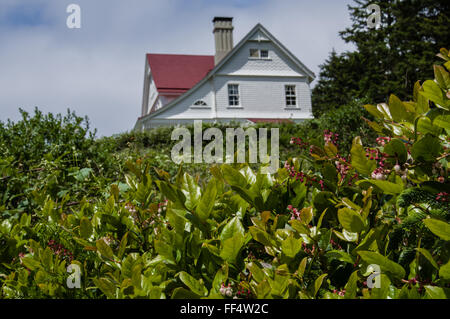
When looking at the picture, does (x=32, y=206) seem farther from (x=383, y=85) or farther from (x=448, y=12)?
(x=448, y=12)

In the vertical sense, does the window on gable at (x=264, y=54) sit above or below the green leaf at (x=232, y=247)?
above

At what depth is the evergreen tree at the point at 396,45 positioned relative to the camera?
26922mm

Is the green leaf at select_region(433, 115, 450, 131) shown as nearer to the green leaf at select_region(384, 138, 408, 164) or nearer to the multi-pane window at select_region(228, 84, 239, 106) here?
the green leaf at select_region(384, 138, 408, 164)

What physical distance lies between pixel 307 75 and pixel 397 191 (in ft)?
85.6

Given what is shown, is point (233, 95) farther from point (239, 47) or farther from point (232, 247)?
point (232, 247)

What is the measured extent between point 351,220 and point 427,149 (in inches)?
11.7

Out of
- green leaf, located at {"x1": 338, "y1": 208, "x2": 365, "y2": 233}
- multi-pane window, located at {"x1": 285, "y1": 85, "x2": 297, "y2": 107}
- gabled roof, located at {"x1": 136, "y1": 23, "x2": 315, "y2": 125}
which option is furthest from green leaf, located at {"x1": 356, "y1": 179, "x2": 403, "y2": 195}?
multi-pane window, located at {"x1": 285, "y1": 85, "x2": 297, "y2": 107}

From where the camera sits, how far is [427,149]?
1.18 meters

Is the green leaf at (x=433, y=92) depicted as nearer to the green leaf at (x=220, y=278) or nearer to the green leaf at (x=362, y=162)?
the green leaf at (x=362, y=162)

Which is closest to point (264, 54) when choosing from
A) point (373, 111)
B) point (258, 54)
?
point (258, 54)

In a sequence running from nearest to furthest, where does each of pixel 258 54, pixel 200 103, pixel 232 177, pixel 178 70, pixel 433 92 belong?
pixel 433 92 → pixel 232 177 → pixel 200 103 → pixel 258 54 → pixel 178 70

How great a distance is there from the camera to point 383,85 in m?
28.3

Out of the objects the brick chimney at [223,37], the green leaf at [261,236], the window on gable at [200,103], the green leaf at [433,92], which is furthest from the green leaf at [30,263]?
the brick chimney at [223,37]

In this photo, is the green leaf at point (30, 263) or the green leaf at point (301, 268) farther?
the green leaf at point (30, 263)
